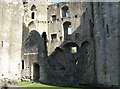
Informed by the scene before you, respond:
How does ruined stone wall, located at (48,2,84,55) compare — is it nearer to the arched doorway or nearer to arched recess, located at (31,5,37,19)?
arched recess, located at (31,5,37,19)

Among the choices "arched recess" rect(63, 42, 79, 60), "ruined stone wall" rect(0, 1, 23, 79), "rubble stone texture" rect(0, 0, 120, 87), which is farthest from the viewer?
"arched recess" rect(63, 42, 79, 60)

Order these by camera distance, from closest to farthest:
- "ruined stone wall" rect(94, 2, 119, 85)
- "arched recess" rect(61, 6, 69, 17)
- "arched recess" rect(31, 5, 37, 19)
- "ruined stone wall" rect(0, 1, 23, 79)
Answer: "ruined stone wall" rect(94, 2, 119, 85) < "ruined stone wall" rect(0, 1, 23, 79) < "arched recess" rect(61, 6, 69, 17) < "arched recess" rect(31, 5, 37, 19)

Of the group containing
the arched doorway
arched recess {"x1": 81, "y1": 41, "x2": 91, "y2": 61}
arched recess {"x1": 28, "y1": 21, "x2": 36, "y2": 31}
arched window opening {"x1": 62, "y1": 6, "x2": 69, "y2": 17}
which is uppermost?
arched window opening {"x1": 62, "y1": 6, "x2": 69, "y2": 17}

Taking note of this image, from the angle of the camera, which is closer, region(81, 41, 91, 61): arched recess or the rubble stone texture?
the rubble stone texture

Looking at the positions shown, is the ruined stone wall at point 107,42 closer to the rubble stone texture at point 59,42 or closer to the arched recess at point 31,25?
the rubble stone texture at point 59,42

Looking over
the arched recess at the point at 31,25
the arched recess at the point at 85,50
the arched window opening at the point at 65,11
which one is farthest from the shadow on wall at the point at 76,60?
the arched recess at the point at 31,25

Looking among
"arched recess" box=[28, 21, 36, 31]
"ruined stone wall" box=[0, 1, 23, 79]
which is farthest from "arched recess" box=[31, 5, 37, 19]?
"ruined stone wall" box=[0, 1, 23, 79]

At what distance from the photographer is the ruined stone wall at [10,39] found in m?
37.3

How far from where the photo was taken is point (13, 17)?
39.3m

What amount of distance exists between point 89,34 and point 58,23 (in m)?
5.60

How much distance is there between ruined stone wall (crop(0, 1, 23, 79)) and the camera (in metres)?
37.3

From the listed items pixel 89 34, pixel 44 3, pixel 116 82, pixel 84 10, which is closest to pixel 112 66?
pixel 116 82

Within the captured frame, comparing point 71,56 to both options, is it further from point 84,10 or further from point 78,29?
point 84,10

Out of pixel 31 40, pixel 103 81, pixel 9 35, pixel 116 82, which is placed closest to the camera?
pixel 116 82
